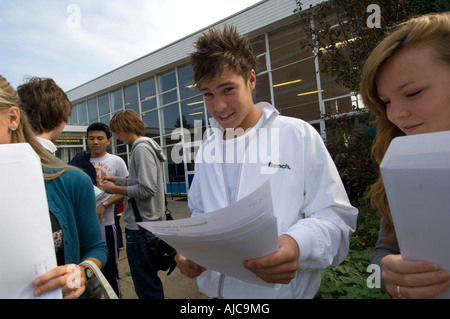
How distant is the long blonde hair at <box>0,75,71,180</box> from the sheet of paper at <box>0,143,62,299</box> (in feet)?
1.50

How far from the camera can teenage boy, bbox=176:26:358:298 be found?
1.11 metres

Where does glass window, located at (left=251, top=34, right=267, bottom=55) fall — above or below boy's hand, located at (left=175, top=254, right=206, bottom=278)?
above

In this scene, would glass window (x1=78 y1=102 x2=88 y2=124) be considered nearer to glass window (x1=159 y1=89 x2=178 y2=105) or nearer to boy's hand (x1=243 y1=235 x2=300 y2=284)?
glass window (x1=159 y1=89 x2=178 y2=105)

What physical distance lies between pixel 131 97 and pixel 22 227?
14.1 meters

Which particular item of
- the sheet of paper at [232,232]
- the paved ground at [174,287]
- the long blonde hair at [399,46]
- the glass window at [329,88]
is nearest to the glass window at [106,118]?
the glass window at [329,88]

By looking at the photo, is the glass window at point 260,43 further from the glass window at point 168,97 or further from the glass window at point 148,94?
the glass window at point 148,94

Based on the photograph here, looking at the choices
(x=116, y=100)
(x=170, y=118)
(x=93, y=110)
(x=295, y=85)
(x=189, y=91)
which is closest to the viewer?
(x=295, y=85)

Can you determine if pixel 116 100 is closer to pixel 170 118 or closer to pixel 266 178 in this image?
pixel 170 118

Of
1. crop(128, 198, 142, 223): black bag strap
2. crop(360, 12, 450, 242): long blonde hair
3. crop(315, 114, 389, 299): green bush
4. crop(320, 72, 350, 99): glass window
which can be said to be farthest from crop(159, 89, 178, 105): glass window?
crop(360, 12, 450, 242): long blonde hair

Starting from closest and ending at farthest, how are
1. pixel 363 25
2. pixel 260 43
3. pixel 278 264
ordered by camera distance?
Result: pixel 278 264 → pixel 363 25 → pixel 260 43

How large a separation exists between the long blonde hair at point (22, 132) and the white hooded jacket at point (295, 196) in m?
0.73

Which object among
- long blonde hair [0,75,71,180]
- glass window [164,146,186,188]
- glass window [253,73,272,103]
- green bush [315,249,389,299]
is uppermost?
glass window [253,73,272,103]

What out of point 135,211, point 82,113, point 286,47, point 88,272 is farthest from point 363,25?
point 82,113

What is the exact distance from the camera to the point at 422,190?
55 centimetres
